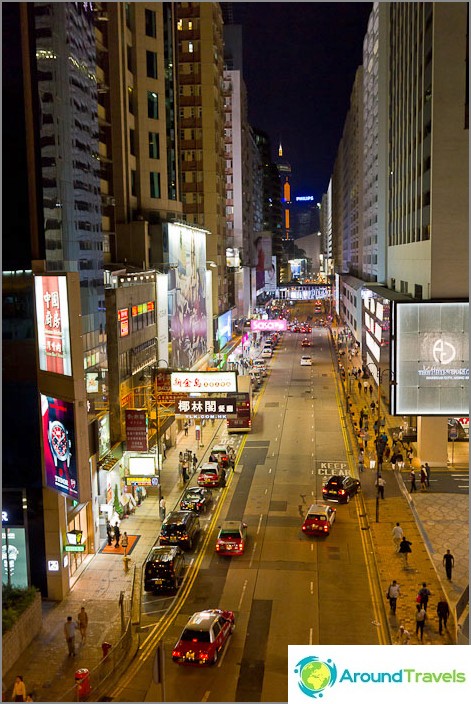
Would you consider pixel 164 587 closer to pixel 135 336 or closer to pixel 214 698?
pixel 214 698

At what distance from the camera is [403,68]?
6034 centimetres

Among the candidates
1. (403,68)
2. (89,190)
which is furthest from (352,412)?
(89,190)

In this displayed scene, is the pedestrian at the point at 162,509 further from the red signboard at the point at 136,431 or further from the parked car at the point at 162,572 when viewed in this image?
the parked car at the point at 162,572

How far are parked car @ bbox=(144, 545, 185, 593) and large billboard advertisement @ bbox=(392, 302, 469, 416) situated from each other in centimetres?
1314

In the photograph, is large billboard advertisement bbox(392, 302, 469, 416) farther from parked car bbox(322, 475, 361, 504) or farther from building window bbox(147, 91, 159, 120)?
building window bbox(147, 91, 159, 120)

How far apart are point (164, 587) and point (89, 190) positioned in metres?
19.1

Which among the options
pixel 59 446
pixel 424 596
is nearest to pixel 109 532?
pixel 59 446

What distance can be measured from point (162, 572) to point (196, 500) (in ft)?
31.8

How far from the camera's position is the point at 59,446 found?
85.9 feet

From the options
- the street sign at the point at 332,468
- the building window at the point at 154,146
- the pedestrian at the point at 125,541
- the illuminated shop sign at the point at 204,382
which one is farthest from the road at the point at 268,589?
Result: the building window at the point at 154,146

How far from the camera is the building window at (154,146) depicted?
59250 mm

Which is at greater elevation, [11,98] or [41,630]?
[11,98]

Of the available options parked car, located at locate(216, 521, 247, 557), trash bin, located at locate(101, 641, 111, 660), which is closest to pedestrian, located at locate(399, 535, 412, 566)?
parked car, located at locate(216, 521, 247, 557)

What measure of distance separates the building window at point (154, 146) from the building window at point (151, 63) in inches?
180
